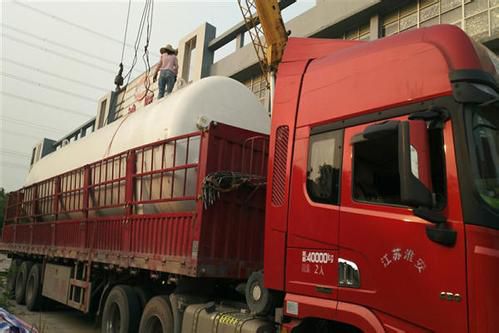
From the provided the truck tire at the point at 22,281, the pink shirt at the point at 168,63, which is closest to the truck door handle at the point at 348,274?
the pink shirt at the point at 168,63

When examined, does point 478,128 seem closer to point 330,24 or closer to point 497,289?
point 497,289

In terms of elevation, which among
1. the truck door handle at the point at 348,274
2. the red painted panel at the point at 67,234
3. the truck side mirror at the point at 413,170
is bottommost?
the truck door handle at the point at 348,274

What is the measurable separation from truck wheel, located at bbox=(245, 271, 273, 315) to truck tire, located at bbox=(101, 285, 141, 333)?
7.17ft

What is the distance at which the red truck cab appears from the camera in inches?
107

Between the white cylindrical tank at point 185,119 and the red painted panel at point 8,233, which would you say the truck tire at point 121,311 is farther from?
the red painted panel at point 8,233

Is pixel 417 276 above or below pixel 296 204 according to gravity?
below

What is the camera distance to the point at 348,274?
10.8 ft

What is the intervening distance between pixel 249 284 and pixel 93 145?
5135 mm

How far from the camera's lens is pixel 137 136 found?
6.77m

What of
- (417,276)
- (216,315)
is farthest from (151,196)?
(417,276)

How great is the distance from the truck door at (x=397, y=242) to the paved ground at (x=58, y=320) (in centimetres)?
658

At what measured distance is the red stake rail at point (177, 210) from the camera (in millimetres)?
4918

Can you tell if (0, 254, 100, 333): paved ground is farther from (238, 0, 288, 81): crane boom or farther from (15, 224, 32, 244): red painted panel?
(238, 0, 288, 81): crane boom

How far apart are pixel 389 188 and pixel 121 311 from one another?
411 centimetres
